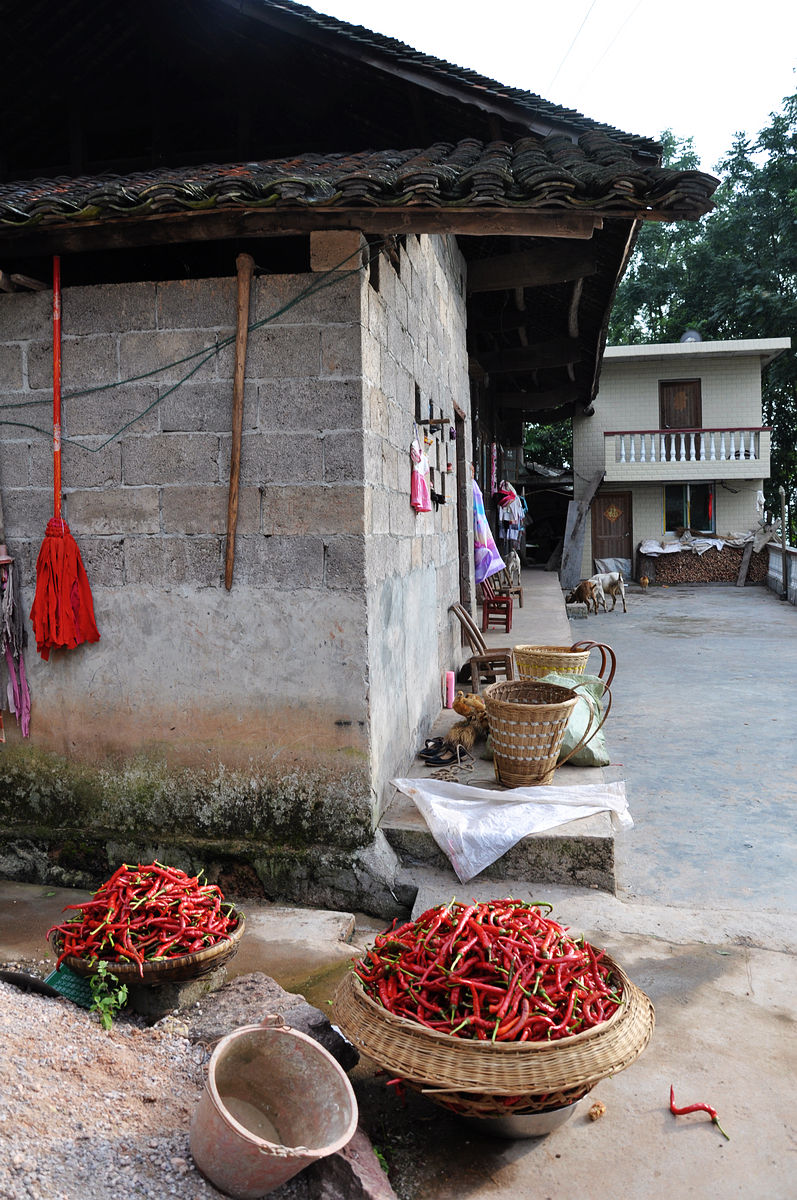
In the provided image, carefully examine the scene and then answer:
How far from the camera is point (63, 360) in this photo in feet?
14.1

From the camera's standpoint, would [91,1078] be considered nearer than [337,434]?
Yes

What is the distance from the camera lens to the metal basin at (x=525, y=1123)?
7.88 feet

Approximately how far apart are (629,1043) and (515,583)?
13.3 m

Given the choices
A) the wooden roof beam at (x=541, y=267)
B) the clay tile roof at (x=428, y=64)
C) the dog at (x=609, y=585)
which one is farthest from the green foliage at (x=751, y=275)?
the clay tile roof at (x=428, y=64)

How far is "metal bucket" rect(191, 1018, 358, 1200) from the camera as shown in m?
1.98

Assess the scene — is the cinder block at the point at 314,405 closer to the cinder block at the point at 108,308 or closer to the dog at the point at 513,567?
the cinder block at the point at 108,308

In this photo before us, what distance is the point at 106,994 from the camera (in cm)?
278

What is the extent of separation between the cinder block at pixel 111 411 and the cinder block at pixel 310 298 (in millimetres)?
745

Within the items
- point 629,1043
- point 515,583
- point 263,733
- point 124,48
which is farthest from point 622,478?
point 629,1043

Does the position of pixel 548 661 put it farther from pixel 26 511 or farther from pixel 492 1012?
pixel 492 1012

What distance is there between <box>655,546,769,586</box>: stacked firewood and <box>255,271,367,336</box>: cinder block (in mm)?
19890

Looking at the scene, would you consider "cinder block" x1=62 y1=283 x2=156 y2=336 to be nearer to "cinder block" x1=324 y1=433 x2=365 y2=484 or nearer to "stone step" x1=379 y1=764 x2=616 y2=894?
"cinder block" x1=324 y1=433 x2=365 y2=484

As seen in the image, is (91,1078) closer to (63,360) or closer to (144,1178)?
(144,1178)

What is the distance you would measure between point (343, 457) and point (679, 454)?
19.8 m
